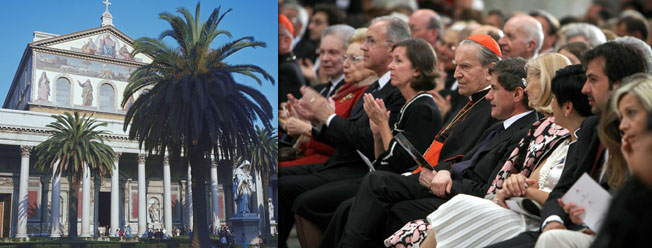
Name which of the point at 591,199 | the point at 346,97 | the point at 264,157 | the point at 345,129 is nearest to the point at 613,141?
the point at 591,199

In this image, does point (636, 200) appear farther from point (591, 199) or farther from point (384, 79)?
point (384, 79)

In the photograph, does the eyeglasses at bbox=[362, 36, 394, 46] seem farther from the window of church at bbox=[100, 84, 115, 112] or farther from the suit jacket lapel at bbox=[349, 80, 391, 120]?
the window of church at bbox=[100, 84, 115, 112]

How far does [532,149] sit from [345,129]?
64.3 inches

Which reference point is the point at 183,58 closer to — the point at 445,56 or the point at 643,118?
the point at 643,118

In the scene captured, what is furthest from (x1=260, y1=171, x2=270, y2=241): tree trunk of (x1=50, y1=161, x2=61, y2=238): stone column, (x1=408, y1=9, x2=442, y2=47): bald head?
(x1=408, y1=9, x2=442, y2=47): bald head

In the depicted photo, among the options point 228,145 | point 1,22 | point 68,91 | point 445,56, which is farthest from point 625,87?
point 445,56

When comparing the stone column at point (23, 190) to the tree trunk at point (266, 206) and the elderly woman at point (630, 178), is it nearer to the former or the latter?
the tree trunk at point (266, 206)

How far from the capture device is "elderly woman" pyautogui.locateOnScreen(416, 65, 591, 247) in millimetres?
3273

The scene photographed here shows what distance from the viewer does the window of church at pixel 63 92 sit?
2.99 meters

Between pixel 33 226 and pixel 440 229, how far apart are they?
1674mm

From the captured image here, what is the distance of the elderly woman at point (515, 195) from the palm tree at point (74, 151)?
4.75 feet

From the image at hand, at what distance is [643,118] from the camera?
2371 millimetres

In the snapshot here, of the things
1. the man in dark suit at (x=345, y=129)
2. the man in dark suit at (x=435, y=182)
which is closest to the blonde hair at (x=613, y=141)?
the man in dark suit at (x=435, y=182)

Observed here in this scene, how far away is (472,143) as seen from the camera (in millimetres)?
4203
